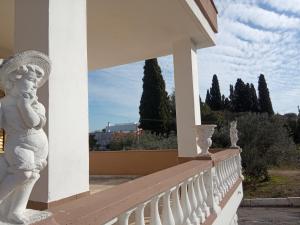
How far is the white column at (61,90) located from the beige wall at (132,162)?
6626mm

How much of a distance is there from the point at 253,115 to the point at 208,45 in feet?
31.6

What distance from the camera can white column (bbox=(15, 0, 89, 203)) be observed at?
2828mm

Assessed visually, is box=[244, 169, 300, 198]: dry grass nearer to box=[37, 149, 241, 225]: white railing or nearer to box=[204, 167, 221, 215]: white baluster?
box=[37, 149, 241, 225]: white railing

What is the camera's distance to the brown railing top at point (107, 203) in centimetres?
153

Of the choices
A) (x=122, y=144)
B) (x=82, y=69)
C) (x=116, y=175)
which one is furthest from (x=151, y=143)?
(x=82, y=69)

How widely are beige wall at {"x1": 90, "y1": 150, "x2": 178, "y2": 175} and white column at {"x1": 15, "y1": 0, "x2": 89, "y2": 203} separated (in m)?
6.63

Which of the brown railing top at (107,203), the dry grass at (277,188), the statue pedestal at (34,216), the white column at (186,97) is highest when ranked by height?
the white column at (186,97)

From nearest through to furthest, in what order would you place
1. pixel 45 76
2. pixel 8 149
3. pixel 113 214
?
pixel 8 149 → pixel 45 76 → pixel 113 214

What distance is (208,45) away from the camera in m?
7.92

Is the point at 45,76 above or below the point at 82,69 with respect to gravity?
below

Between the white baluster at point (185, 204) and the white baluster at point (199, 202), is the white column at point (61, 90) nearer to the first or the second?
the white baluster at point (185, 204)

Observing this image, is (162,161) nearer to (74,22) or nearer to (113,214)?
(74,22)

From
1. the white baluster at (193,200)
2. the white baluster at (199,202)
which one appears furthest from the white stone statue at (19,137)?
the white baluster at (199,202)

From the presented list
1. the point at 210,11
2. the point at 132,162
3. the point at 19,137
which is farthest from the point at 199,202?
the point at 132,162
